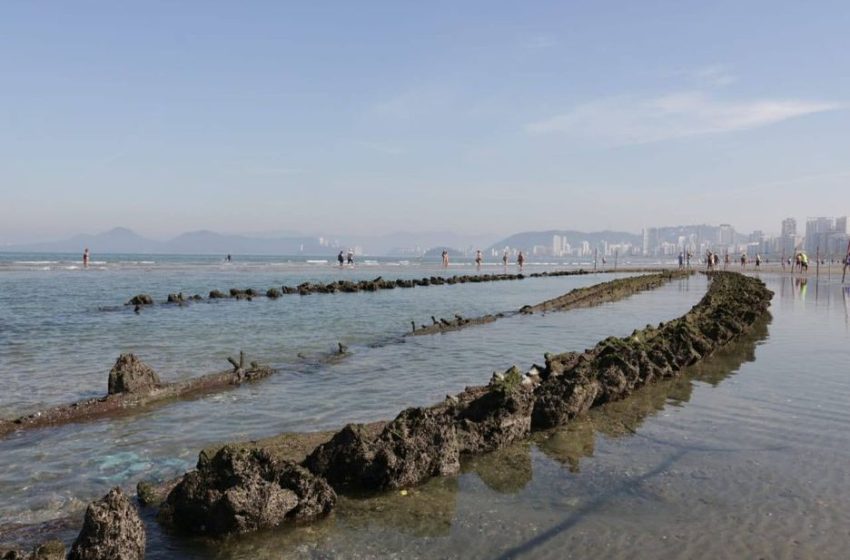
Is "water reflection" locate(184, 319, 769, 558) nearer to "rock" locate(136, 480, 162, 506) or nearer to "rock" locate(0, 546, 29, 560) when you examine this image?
"rock" locate(136, 480, 162, 506)

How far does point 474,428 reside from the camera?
8.09m

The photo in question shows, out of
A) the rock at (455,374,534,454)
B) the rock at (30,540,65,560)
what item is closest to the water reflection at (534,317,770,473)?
the rock at (455,374,534,454)

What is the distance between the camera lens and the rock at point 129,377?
1082 cm

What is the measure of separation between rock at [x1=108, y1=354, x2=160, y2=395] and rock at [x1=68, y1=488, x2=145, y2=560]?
618 cm

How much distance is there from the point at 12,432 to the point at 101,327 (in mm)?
12968

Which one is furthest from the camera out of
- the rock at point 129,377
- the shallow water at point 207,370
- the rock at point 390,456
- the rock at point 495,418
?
the rock at point 129,377

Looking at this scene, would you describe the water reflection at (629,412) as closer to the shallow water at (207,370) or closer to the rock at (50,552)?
the shallow water at (207,370)

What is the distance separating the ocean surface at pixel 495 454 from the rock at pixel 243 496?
7.3 inches

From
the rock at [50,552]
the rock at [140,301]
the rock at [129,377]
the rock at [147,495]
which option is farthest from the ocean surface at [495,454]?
the rock at [140,301]

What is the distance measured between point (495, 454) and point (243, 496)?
11.1ft

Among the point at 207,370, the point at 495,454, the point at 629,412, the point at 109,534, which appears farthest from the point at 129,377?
the point at 629,412

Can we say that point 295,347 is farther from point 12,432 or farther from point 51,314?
point 51,314

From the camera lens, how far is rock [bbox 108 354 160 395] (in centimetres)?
1082

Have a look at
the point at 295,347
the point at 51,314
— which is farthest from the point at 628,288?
the point at 51,314
